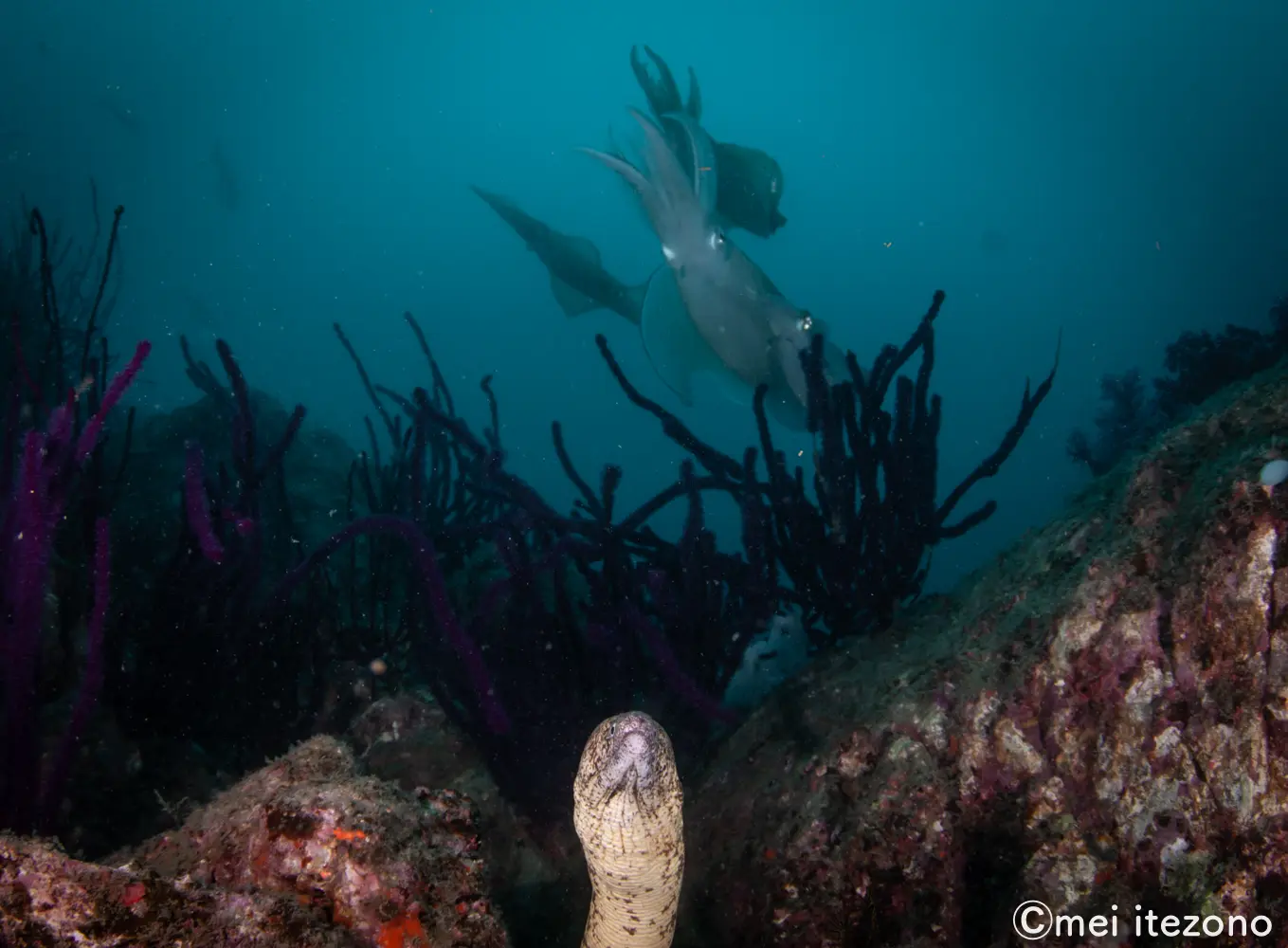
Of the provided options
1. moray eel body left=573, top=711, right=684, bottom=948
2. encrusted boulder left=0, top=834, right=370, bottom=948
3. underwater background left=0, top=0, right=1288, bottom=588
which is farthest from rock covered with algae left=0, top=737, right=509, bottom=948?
underwater background left=0, top=0, right=1288, bottom=588

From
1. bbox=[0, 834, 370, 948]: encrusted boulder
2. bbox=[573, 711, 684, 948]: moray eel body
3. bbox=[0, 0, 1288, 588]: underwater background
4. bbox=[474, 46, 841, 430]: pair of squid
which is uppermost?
bbox=[0, 0, 1288, 588]: underwater background

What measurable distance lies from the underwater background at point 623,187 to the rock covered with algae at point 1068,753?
3504 mm

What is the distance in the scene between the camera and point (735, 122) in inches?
3885

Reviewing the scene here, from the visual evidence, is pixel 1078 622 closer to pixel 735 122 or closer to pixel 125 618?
pixel 125 618

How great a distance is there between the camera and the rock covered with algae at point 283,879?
1.06m

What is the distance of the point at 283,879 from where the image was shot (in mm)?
1341

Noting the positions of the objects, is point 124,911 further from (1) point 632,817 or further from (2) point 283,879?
(1) point 632,817

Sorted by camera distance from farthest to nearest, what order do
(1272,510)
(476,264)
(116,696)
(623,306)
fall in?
(476,264) < (623,306) < (116,696) < (1272,510)

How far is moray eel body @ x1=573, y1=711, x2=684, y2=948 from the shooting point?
148 cm

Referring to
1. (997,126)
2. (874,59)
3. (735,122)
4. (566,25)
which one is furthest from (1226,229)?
(566,25)

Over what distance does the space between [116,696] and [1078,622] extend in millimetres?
3807

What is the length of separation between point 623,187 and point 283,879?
416cm

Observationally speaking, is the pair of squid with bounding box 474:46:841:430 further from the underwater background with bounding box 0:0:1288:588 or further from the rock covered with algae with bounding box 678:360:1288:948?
the rock covered with algae with bounding box 678:360:1288:948

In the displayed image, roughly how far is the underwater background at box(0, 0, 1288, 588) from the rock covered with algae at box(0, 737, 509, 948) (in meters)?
3.99
